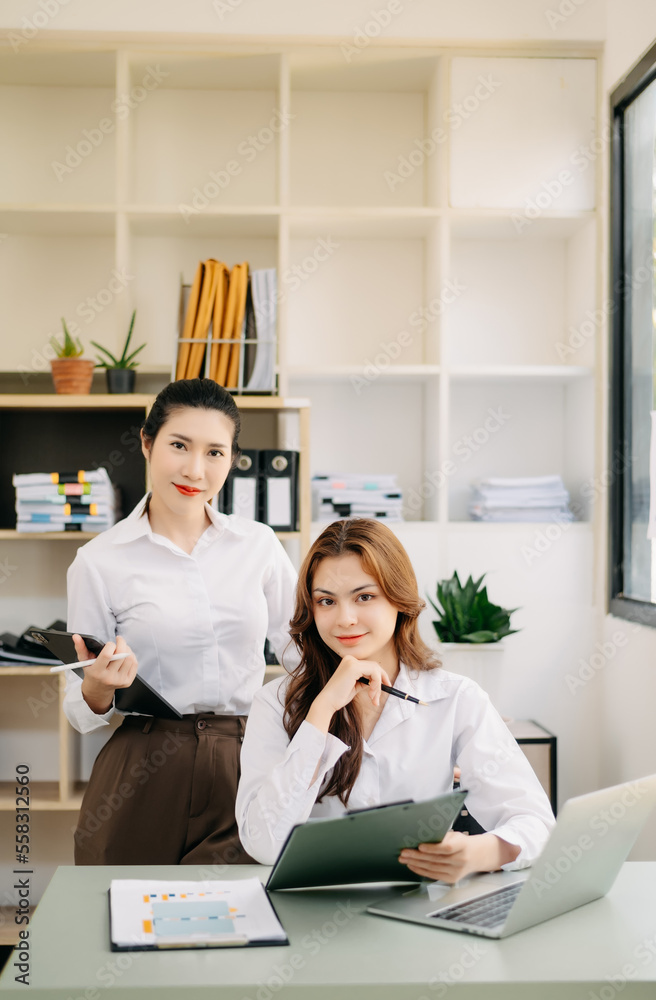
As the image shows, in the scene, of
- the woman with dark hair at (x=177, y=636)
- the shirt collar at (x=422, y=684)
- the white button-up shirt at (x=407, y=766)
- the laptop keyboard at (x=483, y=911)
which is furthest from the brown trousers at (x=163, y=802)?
the laptop keyboard at (x=483, y=911)

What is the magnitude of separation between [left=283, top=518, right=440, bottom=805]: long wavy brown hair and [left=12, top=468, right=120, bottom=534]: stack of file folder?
1410mm

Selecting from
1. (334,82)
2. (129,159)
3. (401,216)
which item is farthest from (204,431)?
(334,82)

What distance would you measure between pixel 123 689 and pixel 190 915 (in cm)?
69

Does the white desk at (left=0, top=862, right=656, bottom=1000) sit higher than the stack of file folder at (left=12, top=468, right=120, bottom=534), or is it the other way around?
the stack of file folder at (left=12, top=468, right=120, bottom=534)

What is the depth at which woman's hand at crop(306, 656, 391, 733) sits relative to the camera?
4.83 feet

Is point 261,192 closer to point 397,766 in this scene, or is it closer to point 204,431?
point 204,431

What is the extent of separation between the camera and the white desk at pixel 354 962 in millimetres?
1033

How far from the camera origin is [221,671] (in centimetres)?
201

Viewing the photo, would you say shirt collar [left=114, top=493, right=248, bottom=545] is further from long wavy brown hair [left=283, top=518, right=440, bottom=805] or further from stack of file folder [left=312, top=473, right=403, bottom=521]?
stack of file folder [left=312, top=473, right=403, bottom=521]

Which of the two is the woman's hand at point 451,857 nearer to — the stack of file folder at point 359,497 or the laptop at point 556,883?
the laptop at point 556,883

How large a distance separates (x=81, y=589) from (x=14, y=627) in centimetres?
149

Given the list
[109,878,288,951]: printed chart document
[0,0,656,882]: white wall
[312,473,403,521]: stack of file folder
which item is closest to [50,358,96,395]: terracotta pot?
[312,473,403,521]: stack of file folder

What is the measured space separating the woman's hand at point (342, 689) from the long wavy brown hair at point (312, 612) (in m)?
0.09

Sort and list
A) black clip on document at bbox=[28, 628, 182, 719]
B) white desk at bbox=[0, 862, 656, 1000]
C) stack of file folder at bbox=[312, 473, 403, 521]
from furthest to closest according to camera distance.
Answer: stack of file folder at bbox=[312, 473, 403, 521], black clip on document at bbox=[28, 628, 182, 719], white desk at bbox=[0, 862, 656, 1000]
